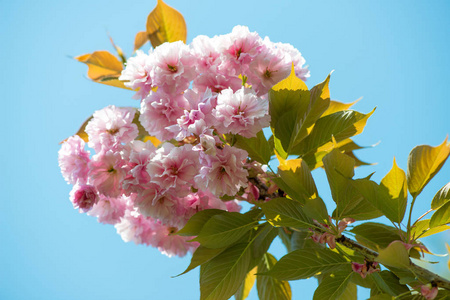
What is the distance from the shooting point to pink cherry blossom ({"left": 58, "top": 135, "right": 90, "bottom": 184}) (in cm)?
87

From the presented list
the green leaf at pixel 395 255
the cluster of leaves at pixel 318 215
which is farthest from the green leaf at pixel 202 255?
the green leaf at pixel 395 255

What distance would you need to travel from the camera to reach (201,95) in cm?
82

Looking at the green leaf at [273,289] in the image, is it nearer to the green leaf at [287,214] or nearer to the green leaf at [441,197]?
the green leaf at [287,214]

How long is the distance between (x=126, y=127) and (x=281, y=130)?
1.07 feet

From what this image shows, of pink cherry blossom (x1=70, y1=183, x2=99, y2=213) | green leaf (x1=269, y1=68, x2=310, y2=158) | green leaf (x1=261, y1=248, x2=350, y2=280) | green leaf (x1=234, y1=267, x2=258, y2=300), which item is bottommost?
green leaf (x1=261, y1=248, x2=350, y2=280)

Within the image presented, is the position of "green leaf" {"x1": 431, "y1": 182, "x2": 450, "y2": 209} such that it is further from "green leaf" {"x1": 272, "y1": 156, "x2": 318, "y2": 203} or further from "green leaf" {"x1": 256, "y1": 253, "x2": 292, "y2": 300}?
"green leaf" {"x1": 256, "y1": 253, "x2": 292, "y2": 300}

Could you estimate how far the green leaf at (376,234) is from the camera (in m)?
0.72

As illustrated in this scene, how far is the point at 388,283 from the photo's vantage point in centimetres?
69

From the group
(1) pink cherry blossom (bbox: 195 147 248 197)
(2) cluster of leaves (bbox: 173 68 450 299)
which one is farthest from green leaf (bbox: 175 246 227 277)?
(1) pink cherry blossom (bbox: 195 147 248 197)

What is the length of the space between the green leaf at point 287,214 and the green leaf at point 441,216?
20 cm

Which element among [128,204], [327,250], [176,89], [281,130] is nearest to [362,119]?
[281,130]

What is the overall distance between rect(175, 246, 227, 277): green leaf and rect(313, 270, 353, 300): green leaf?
213 mm

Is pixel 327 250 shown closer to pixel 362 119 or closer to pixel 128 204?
pixel 362 119

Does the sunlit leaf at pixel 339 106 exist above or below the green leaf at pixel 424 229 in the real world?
above
